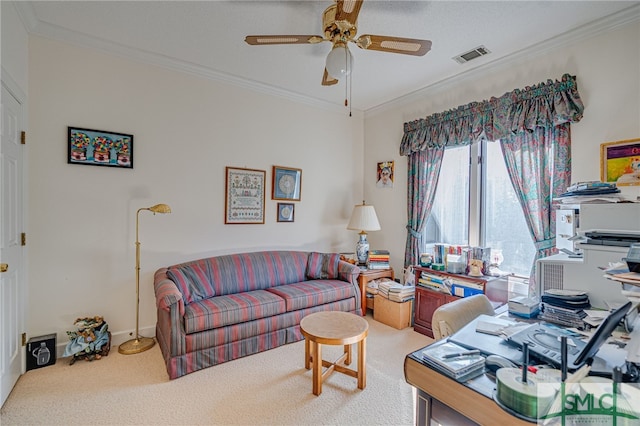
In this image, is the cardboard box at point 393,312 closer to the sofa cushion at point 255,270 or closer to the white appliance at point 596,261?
the sofa cushion at point 255,270

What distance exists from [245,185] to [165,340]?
186 cm

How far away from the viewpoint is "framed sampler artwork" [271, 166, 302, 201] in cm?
389

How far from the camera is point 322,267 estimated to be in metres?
3.84

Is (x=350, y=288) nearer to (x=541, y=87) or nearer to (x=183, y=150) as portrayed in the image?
(x=183, y=150)

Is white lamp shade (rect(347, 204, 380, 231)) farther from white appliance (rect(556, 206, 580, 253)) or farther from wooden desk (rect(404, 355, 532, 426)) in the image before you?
wooden desk (rect(404, 355, 532, 426))

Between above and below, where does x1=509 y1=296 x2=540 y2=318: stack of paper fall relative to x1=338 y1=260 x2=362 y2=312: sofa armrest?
above

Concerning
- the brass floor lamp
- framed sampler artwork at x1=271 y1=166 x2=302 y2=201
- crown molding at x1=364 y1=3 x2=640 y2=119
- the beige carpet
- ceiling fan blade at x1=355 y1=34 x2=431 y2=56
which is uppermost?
crown molding at x1=364 y1=3 x2=640 y2=119

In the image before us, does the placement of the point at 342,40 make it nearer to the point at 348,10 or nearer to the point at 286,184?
the point at 348,10

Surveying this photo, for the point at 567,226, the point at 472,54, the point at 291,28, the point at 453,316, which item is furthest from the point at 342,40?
the point at 567,226

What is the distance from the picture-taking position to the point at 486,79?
3.20 metres

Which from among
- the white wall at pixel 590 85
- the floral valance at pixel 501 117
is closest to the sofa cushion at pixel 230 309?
the floral valance at pixel 501 117

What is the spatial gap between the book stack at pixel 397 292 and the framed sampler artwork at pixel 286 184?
1.63 metres

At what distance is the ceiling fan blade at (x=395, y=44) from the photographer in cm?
199

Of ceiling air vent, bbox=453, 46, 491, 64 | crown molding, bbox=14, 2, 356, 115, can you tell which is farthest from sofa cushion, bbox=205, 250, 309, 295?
ceiling air vent, bbox=453, 46, 491, 64
